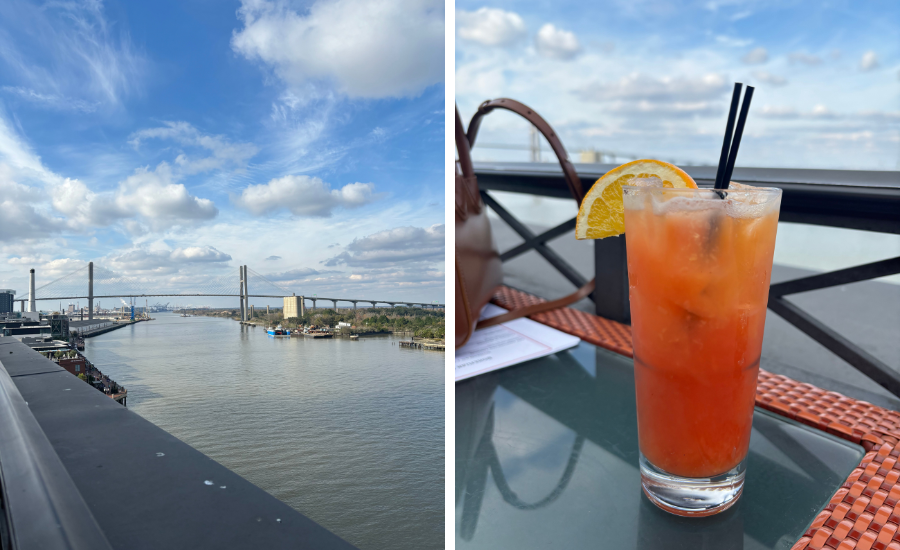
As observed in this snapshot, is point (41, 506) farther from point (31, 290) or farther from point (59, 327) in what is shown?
point (59, 327)

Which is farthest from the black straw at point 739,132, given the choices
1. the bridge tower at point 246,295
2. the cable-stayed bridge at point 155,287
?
the bridge tower at point 246,295

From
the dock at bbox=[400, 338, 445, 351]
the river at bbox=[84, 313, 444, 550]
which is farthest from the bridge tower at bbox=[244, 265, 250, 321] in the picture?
the dock at bbox=[400, 338, 445, 351]

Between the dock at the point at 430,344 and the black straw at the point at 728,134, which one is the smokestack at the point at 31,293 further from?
the black straw at the point at 728,134

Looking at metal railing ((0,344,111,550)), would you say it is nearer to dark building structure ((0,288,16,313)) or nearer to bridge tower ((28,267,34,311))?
dark building structure ((0,288,16,313))

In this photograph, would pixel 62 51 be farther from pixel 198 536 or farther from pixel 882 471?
pixel 882 471

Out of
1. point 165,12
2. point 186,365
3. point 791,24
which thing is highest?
point 165,12

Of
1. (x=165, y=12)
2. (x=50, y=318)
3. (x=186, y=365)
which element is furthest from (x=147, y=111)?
(x=50, y=318)
